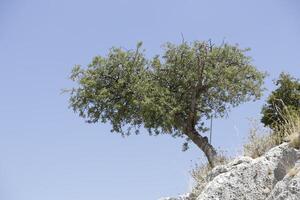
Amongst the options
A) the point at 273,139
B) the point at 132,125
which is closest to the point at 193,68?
the point at 132,125

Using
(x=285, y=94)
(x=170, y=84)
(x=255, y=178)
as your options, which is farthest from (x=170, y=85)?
(x=255, y=178)

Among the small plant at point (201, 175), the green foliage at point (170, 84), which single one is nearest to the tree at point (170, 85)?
the green foliage at point (170, 84)

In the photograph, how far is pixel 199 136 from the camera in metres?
25.2

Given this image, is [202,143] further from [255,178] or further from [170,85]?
[255,178]

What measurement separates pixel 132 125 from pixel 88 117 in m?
2.63

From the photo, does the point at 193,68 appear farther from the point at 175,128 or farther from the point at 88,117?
the point at 88,117

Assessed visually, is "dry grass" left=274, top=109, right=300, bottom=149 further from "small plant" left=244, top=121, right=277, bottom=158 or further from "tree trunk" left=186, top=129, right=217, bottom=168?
"tree trunk" left=186, top=129, right=217, bottom=168

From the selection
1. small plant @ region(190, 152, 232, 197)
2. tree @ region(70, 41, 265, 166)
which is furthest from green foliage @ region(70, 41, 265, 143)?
small plant @ region(190, 152, 232, 197)

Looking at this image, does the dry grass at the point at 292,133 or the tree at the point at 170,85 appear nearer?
the dry grass at the point at 292,133

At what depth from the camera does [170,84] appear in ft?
89.0

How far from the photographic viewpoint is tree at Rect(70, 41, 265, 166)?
26000 mm

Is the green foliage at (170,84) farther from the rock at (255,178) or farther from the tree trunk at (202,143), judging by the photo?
the rock at (255,178)

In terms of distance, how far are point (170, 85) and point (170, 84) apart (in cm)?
8

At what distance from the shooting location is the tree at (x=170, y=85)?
26.0 meters
